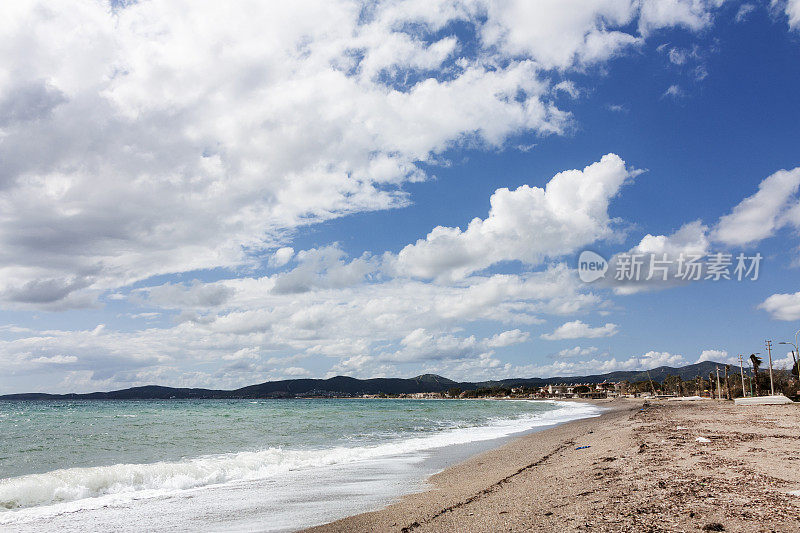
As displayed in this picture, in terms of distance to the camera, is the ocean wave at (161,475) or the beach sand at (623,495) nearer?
the beach sand at (623,495)

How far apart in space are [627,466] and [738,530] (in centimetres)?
564

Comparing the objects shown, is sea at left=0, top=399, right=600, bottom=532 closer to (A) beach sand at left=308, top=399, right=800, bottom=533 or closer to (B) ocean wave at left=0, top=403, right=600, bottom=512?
(B) ocean wave at left=0, top=403, right=600, bottom=512

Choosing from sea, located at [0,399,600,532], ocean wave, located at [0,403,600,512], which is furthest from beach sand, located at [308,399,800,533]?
ocean wave, located at [0,403,600,512]

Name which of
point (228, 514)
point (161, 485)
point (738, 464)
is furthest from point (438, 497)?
point (161, 485)

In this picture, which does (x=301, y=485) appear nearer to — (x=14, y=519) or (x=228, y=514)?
(x=228, y=514)

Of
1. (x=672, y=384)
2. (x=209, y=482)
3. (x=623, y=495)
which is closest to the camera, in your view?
(x=623, y=495)

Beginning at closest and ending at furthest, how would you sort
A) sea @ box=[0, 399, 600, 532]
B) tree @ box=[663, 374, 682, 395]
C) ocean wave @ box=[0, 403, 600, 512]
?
sea @ box=[0, 399, 600, 532]
ocean wave @ box=[0, 403, 600, 512]
tree @ box=[663, 374, 682, 395]

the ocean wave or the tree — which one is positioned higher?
the ocean wave

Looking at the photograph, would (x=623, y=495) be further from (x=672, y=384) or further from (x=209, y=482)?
(x=672, y=384)

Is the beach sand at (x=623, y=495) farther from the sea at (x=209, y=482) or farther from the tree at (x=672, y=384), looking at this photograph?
the tree at (x=672, y=384)

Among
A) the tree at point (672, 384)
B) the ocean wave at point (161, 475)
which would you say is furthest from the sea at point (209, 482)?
the tree at point (672, 384)

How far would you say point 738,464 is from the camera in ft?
35.9

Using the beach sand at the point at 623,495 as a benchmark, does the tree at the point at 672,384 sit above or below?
below

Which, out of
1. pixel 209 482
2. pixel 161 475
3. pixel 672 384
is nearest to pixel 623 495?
pixel 209 482
